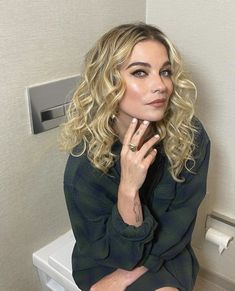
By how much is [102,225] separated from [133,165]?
0.21 metres

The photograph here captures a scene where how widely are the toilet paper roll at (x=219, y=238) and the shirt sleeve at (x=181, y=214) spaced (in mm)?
320

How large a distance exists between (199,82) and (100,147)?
1.54ft

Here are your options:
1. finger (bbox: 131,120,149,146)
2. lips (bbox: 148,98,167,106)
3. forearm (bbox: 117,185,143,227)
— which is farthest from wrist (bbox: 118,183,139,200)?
lips (bbox: 148,98,167,106)

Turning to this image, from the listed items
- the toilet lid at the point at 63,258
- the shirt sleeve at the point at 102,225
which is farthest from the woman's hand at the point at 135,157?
the toilet lid at the point at 63,258

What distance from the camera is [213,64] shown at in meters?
1.09

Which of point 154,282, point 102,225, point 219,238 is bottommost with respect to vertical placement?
point 219,238

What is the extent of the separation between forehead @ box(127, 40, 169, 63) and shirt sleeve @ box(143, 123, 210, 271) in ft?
0.97

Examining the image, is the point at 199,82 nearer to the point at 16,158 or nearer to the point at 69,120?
the point at 69,120

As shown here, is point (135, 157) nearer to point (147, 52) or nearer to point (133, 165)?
point (133, 165)

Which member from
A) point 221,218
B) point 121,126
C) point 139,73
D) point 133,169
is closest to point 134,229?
point 133,169

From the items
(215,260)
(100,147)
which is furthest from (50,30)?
(215,260)

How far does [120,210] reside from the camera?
0.86 metres

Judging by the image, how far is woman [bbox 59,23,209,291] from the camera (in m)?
0.82

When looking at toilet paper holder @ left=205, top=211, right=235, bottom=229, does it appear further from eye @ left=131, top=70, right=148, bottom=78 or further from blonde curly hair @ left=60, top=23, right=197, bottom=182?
eye @ left=131, top=70, right=148, bottom=78
